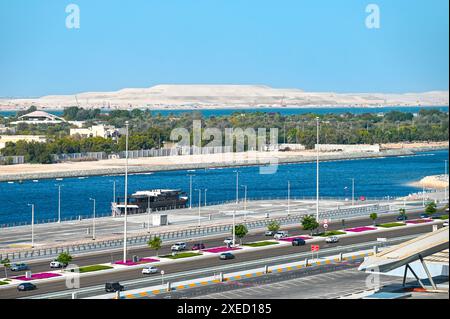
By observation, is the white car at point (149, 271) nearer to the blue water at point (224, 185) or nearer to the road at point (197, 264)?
the road at point (197, 264)

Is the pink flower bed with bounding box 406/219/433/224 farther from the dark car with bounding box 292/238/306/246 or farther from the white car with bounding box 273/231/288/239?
the dark car with bounding box 292/238/306/246

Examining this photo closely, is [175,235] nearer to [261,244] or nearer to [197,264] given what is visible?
[261,244]

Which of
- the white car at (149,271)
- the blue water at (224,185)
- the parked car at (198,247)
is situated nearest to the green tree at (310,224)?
the parked car at (198,247)

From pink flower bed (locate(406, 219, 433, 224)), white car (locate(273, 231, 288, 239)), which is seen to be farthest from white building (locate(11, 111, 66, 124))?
white car (locate(273, 231, 288, 239))

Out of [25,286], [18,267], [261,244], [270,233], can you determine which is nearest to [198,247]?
[261,244]

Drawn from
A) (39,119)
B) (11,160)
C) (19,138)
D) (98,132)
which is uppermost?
(39,119)
